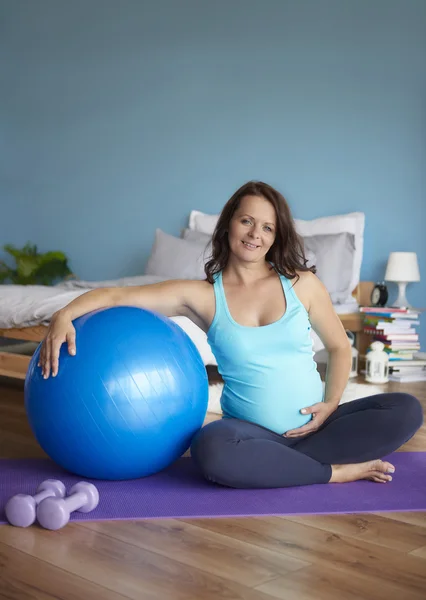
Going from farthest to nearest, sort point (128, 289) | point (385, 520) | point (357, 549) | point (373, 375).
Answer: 1. point (373, 375)
2. point (128, 289)
3. point (385, 520)
4. point (357, 549)

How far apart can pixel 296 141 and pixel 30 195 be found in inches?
93.7

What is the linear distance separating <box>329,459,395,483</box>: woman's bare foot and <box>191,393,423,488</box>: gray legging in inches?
0.7

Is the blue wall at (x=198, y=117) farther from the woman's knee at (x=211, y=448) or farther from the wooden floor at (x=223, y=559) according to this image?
the wooden floor at (x=223, y=559)

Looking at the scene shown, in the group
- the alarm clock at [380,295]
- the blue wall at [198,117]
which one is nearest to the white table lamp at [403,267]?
the alarm clock at [380,295]

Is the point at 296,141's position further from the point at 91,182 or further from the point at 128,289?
the point at 128,289

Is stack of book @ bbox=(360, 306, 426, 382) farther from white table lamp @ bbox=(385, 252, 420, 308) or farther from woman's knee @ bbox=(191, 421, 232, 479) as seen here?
woman's knee @ bbox=(191, 421, 232, 479)

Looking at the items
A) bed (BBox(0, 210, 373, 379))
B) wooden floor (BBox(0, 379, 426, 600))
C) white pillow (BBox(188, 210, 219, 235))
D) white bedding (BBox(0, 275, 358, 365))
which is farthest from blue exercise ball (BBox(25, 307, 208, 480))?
white pillow (BBox(188, 210, 219, 235))

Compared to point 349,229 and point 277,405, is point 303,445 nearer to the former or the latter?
point 277,405

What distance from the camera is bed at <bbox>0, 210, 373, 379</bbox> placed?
372 centimetres

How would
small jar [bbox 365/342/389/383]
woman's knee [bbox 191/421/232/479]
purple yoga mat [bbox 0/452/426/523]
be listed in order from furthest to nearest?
small jar [bbox 365/342/389/383] → woman's knee [bbox 191/421/232/479] → purple yoga mat [bbox 0/452/426/523]

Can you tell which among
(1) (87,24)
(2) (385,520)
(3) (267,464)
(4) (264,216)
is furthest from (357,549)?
(1) (87,24)

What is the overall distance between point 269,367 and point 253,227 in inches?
15.8

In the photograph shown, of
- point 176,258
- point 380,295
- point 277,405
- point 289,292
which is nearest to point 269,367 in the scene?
point 277,405

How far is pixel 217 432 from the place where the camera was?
201 cm
